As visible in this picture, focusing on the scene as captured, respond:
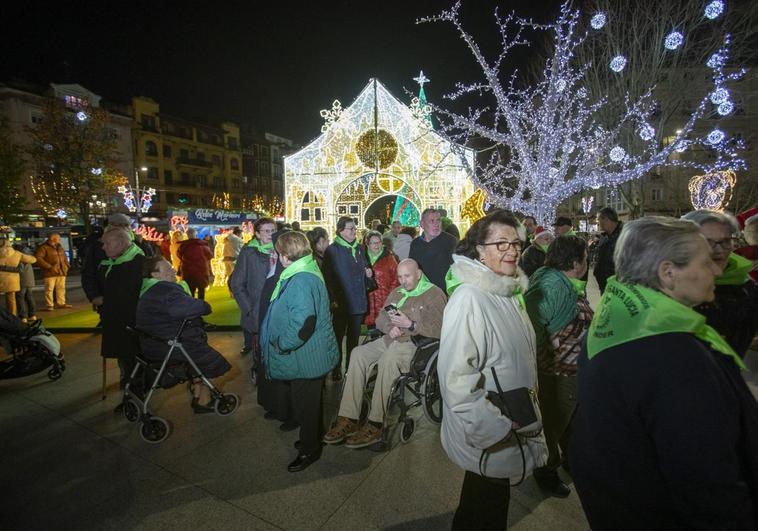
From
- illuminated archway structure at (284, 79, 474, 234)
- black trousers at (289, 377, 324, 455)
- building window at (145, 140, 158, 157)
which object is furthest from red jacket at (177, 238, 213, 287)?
building window at (145, 140, 158, 157)

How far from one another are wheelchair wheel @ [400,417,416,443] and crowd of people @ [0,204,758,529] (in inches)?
8.5

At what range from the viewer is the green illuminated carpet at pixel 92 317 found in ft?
28.0

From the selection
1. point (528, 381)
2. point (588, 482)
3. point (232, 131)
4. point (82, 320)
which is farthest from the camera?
point (232, 131)

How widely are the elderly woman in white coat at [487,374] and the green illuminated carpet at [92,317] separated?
22.7ft

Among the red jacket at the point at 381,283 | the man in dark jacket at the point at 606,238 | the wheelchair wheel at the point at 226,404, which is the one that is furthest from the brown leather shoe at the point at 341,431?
the man in dark jacket at the point at 606,238

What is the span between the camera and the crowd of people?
1.22 m

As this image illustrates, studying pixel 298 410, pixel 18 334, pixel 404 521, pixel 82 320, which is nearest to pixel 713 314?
pixel 404 521

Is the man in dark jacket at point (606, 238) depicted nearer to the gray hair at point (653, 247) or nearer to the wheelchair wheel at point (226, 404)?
the gray hair at point (653, 247)

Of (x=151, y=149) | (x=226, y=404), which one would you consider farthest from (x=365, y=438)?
(x=151, y=149)

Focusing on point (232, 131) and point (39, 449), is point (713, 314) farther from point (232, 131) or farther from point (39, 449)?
point (232, 131)

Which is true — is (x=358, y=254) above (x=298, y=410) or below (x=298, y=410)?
above

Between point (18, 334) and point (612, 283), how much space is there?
6.98 meters

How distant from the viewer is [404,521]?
109 inches

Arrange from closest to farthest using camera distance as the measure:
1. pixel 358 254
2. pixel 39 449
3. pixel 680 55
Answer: pixel 39 449 < pixel 358 254 < pixel 680 55
